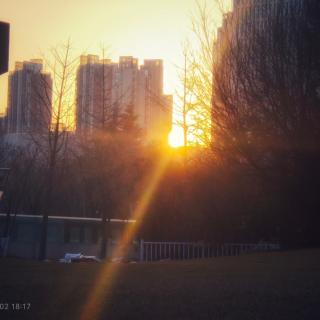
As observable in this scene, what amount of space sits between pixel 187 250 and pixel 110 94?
757cm

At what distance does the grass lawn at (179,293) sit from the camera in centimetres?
664

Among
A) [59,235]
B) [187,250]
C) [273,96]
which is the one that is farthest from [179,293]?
[59,235]

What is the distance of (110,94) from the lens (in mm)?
24031

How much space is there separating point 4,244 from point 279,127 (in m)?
15.8

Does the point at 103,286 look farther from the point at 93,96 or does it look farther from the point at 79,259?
the point at 93,96

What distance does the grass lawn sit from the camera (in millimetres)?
6645

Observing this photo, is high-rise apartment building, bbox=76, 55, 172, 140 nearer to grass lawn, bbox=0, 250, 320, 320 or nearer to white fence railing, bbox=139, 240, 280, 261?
white fence railing, bbox=139, 240, 280, 261

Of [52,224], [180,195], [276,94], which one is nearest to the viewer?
[276,94]

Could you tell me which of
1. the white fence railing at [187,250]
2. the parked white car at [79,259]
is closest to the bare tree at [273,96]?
the white fence railing at [187,250]

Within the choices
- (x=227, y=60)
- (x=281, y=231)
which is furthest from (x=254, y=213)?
(x=227, y=60)

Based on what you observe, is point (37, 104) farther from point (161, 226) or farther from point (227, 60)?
point (227, 60)

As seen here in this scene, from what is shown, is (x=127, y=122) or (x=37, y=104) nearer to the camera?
(x=37, y=104)

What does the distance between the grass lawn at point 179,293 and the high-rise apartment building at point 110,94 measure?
9179 mm

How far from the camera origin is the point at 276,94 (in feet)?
49.8
